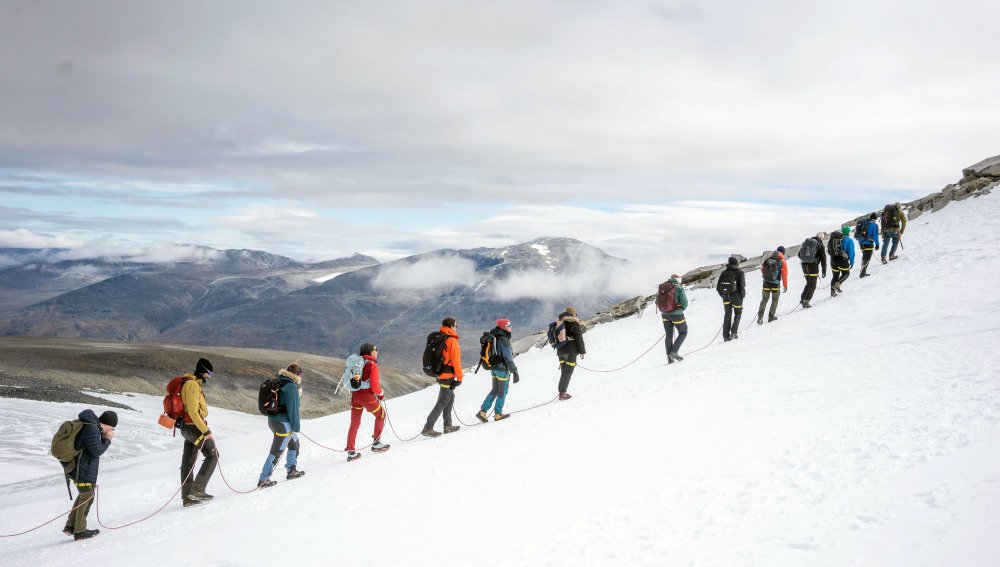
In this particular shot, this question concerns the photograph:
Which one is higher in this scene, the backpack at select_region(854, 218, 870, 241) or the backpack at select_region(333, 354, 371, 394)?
the backpack at select_region(854, 218, 870, 241)

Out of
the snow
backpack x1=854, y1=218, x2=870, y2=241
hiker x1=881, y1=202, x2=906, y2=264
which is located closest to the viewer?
the snow

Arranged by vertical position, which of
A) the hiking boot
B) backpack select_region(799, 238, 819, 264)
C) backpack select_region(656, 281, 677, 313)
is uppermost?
backpack select_region(799, 238, 819, 264)

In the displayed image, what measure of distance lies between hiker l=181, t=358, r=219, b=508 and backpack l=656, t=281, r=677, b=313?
12.3 metres

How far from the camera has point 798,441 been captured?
8.28 metres

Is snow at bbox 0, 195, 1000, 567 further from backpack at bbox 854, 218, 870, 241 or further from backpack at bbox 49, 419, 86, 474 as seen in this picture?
backpack at bbox 854, 218, 870, 241

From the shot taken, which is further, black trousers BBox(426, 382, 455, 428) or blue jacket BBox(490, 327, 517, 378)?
blue jacket BBox(490, 327, 517, 378)

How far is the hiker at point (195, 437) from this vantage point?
1133 cm

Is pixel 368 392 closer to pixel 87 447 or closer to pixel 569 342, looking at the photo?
pixel 87 447

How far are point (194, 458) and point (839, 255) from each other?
2284 cm

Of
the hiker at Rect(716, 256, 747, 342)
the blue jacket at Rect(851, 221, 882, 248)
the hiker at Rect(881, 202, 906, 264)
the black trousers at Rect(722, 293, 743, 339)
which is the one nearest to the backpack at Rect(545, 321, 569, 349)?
the hiker at Rect(716, 256, 747, 342)

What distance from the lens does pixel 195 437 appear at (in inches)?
Result: 454

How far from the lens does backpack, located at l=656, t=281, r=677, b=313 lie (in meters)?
17.4

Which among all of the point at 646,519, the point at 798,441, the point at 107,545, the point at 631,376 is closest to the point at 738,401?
the point at 798,441

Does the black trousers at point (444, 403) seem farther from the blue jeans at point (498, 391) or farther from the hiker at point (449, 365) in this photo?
the blue jeans at point (498, 391)
